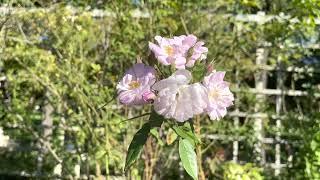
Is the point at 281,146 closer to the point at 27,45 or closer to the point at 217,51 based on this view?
the point at 217,51

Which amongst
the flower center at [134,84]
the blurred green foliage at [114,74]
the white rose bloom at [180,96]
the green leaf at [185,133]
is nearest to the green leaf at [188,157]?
the green leaf at [185,133]

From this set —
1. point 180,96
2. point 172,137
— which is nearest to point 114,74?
point 172,137

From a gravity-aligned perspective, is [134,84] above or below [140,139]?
above

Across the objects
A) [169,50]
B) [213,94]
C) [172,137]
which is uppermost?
[169,50]

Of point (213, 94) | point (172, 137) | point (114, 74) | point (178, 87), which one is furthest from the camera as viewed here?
point (114, 74)

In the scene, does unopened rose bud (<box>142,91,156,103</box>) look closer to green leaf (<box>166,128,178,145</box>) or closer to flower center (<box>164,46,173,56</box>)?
flower center (<box>164,46,173,56</box>)

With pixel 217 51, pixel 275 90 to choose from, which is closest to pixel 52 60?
pixel 217 51

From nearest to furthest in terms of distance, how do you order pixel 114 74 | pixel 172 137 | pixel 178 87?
pixel 178 87
pixel 172 137
pixel 114 74

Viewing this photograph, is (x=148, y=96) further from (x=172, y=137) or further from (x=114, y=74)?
(x=114, y=74)

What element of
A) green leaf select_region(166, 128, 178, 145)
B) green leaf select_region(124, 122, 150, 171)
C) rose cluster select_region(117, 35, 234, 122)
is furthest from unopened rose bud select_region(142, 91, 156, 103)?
green leaf select_region(166, 128, 178, 145)
